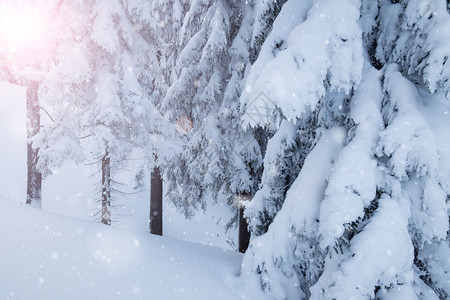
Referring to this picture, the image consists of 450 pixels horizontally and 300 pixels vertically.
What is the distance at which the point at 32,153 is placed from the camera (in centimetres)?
1030

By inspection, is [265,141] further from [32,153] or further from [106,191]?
[32,153]

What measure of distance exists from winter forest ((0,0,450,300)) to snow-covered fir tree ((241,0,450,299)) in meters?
0.02

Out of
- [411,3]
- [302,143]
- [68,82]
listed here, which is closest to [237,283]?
[302,143]

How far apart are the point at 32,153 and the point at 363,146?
9.62m

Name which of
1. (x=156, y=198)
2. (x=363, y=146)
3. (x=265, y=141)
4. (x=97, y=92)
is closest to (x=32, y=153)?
(x=97, y=92)

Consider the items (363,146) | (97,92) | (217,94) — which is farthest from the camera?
(217,94)

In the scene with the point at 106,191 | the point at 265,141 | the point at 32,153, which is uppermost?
the point at 265,141

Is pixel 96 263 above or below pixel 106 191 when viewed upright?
below

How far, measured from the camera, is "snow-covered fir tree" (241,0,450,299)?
160 inches

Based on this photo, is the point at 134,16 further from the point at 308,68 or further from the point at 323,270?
the point at 323,270

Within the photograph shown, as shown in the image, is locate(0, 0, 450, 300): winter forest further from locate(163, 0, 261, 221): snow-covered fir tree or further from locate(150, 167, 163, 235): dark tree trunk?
locate(150, 167, 163, 235): dark tree trunk

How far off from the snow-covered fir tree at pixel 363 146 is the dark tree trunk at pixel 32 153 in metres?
8.13

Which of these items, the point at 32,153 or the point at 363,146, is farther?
the point at 32,153

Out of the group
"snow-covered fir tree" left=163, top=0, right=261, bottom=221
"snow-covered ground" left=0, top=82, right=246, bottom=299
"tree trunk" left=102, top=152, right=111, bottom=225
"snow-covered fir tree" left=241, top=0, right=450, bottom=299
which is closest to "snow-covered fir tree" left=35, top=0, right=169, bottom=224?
"tree trunk" left=102, top=152, right=111, bottom=225
